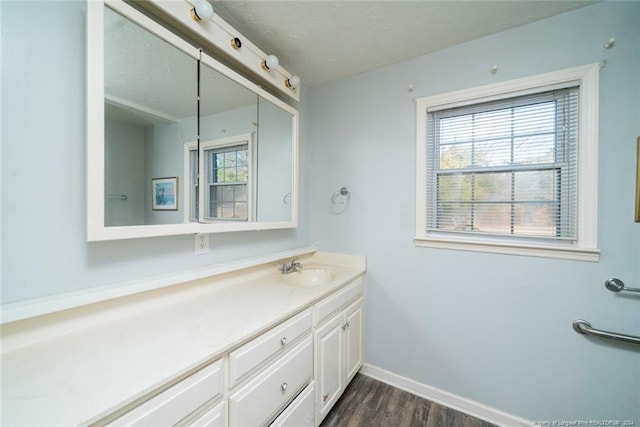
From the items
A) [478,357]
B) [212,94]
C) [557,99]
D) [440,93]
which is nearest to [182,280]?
[212,94]

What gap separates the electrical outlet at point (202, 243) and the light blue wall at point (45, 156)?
395 mm

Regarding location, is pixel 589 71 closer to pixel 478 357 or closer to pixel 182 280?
pixel 478 357

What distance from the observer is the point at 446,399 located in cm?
169

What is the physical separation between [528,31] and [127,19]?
84.5 inches

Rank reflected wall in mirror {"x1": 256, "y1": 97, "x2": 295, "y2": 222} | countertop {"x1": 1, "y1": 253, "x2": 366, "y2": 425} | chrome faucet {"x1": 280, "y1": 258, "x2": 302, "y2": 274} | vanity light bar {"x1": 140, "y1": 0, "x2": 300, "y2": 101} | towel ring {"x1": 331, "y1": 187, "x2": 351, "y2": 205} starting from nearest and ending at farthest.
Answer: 1. countertop {"x1": 1, "y1": 253, "x2": 366, "y2": 425}
2. vanity light bar {"x1": 140, "y1": 0, "x2": 300, "y2": 101}
3. reflected wall in mirror {"x1": 256, "y1": 97, "x2": 295, "y2": 222}
4. chrome faucet {"x1": 280, "y1": 258, "x2": 302, "y2": 274}
5. towel ring {"x1": 331, "y1": 187, "x2": 351, "y2": 205}

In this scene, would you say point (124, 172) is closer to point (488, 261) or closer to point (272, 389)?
point (272, 389)

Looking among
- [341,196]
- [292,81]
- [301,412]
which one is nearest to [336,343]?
[301,412]

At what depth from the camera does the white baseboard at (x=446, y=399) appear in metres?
1.52

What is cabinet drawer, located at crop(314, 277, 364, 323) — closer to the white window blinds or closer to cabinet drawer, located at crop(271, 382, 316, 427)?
cabinet drawer, located at crop(271, 382, 316, 427)

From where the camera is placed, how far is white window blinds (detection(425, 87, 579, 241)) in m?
1.43

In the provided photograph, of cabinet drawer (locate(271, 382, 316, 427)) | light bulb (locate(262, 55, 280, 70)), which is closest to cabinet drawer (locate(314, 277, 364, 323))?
cabinet drawer (locate(271, 382, 316, 427))

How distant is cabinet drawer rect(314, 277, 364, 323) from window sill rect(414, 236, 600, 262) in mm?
564

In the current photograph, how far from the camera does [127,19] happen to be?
986mm

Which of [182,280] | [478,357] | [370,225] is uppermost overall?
[370,225]
